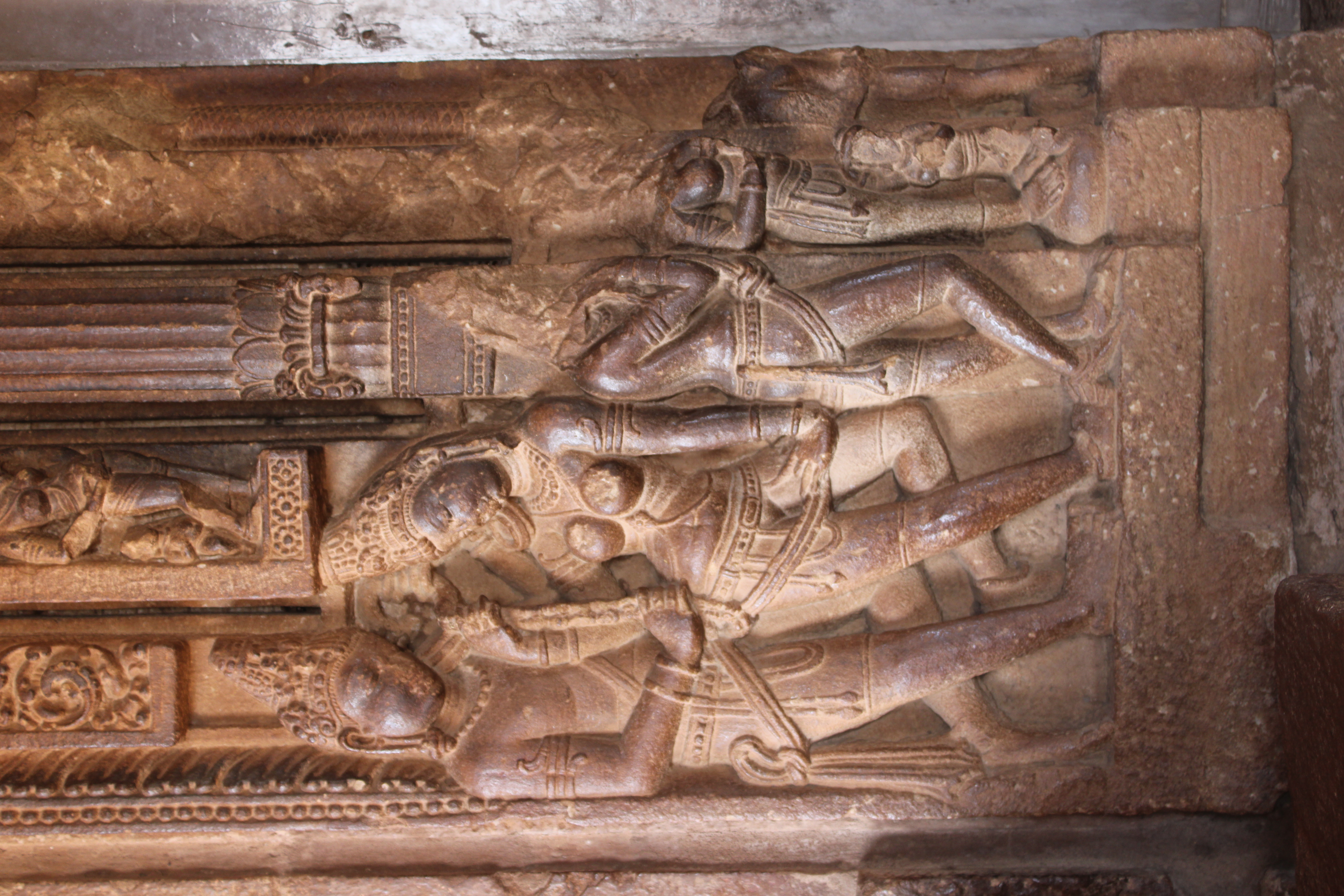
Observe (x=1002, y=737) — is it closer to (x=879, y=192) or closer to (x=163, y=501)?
(x=879, y=192)

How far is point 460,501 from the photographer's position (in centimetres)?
312

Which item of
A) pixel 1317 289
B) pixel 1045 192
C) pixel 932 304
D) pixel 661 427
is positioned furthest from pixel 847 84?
pixel 1317 289

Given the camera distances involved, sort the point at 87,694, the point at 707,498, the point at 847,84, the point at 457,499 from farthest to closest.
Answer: the point at 847,84, the point at 87,694, the point at 707,498, the point at 457,499

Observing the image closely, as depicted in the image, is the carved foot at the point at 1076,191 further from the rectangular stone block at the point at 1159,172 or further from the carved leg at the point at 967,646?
the carved leg at the point at 967,646

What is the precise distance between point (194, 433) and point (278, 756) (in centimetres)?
121

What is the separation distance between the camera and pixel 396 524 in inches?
126

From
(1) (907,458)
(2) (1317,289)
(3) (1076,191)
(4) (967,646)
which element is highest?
(3) (1076,191)

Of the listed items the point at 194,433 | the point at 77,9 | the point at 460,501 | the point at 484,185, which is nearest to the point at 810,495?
the point at 460,501

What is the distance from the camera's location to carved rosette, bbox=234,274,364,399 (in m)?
3.22

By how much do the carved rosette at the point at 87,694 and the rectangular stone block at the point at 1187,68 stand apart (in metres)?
3.90

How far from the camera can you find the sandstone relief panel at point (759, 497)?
10.5 feet

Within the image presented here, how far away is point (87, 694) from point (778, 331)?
106 inches

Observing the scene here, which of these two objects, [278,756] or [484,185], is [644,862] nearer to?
[278,756]

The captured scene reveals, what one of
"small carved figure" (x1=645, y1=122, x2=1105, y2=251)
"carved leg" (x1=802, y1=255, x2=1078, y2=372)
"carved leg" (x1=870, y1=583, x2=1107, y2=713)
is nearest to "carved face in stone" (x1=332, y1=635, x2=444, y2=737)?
"carved leg" (x1=870, y1=583, x2=1107, y2=713)
